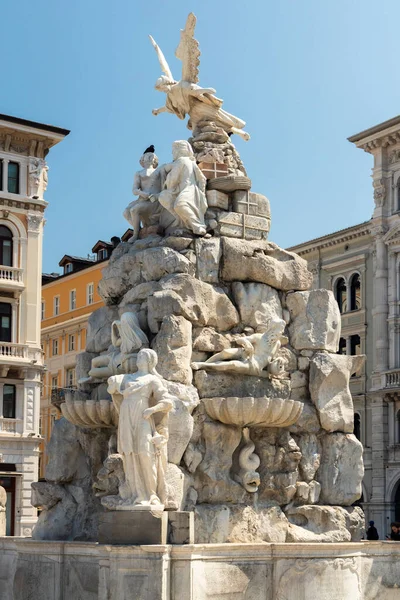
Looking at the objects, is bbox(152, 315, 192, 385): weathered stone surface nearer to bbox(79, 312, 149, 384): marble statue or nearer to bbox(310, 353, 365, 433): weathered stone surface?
bbox(79, 312, 149, 384): marble statue

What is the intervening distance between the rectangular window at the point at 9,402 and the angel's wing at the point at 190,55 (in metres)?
29.3

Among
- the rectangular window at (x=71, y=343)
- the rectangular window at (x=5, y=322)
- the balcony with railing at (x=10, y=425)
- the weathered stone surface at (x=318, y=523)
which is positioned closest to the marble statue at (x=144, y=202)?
the weathered stone surface at (x=318, y=523)

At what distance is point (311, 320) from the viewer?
18.6 metres

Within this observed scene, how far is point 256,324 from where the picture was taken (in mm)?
18219

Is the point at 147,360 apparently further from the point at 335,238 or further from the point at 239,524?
the point at 335,238

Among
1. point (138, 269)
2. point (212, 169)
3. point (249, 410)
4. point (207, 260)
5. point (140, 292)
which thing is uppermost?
point (212, 169)

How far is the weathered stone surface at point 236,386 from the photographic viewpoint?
56.7 feet

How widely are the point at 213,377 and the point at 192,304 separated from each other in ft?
3.58

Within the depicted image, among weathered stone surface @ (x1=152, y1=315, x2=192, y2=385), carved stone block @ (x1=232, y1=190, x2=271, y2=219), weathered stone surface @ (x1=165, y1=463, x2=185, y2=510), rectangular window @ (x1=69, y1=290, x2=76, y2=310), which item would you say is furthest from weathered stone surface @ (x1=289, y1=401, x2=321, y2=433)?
rectangular window @ (x1=69, y1=290, x2=76, y2=310)

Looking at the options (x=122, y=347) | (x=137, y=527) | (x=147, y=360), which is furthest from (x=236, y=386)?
(x=137, y=527)

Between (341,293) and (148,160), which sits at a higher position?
(341,293)

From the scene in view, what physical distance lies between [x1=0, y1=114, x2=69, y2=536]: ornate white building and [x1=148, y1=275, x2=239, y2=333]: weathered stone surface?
29199 millimetres

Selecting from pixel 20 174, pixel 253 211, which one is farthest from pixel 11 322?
pixel 253 211

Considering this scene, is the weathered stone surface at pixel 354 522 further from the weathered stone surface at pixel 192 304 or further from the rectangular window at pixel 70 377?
the rectangular window at pixel 70 377
